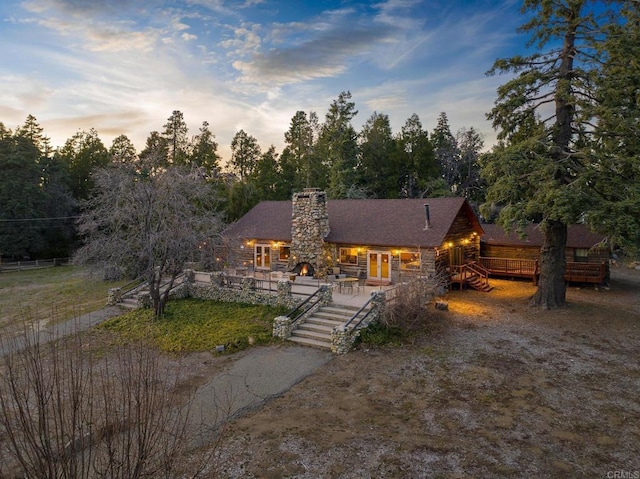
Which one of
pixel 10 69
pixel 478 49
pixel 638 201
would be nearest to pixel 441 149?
pixel 478 49

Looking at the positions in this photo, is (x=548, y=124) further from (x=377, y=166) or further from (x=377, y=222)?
(x=377, y=166)

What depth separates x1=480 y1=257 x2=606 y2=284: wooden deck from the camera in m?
21.2

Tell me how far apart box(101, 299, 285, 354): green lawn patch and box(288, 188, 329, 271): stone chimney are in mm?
5398

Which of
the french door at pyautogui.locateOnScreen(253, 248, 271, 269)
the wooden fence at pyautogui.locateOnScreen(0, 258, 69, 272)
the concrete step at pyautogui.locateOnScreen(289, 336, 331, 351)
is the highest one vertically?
the french door at pyautogui.locateOnScreen(253, 248, 271, 269)

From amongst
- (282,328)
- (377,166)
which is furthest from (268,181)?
(282,328)

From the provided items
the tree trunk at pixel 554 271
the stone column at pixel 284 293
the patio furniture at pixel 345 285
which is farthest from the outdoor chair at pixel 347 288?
the tree trunk at pixel 554 271

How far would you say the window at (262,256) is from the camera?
24916 millimetres

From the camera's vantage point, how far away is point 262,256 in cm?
2511

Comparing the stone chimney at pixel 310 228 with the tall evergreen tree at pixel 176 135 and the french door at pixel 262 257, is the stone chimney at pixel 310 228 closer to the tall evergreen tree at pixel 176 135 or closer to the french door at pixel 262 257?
the french door at pixel 262 257

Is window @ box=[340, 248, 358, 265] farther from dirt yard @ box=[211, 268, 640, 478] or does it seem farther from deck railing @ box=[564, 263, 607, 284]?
deck railing @ box=[564, 263, 607, 284]

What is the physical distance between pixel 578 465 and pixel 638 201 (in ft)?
36.8

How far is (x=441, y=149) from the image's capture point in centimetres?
4566

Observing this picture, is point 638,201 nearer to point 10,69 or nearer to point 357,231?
point 357,231

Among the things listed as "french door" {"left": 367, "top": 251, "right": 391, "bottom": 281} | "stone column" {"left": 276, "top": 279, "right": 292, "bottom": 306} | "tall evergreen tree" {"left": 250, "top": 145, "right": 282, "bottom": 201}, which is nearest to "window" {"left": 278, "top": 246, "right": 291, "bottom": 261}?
"french door" {"left": 367, "top": 251, "right": 391, "bottom": 281}
